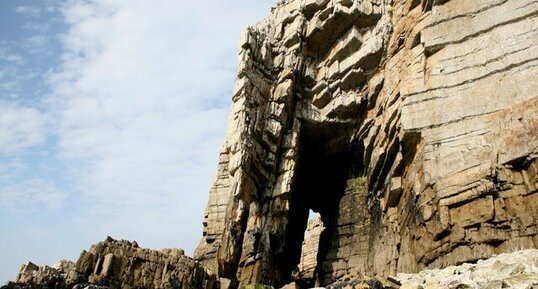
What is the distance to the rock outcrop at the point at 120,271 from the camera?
63.0 feet

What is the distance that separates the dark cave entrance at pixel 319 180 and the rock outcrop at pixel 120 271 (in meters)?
8.02

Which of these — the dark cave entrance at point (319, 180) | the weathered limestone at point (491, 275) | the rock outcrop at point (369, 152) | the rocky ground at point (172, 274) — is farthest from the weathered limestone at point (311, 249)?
the weathered limestone at point (491, 275)

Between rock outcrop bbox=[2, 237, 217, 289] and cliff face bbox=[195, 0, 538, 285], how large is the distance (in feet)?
9.28

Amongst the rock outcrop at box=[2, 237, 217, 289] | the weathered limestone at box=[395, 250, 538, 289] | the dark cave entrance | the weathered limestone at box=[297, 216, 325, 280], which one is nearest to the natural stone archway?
the dark cave entrance

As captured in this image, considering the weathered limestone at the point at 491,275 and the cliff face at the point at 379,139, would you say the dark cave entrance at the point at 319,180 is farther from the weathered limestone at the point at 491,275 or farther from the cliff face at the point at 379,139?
the weathered limestone at the point at 491,275

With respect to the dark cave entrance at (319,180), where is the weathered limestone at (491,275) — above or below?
below

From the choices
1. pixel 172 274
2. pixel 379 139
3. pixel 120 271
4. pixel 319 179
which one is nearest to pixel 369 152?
pixel 379 139

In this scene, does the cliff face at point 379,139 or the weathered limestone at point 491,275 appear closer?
the weathered limestone at point 491,275

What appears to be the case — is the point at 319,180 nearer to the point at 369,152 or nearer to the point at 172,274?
the point at 369,152

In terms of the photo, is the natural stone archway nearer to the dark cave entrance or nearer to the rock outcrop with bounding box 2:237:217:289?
the dark cave entrance

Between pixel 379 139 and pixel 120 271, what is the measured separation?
1456 centimetres

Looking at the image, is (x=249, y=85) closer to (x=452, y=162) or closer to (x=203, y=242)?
(x=203, y=242)

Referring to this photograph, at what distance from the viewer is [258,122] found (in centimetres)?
2928

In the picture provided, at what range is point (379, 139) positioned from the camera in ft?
88.4
